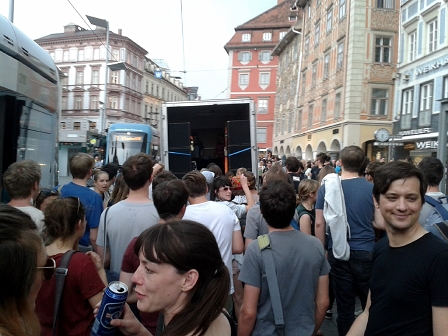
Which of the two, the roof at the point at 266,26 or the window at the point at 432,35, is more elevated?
the roof at the point at 266,26


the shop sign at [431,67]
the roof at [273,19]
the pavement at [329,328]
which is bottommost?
the pavement at [329,328]

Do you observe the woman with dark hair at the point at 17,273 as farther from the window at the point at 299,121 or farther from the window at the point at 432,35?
the window at the point at 299,121

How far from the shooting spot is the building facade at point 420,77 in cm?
2047

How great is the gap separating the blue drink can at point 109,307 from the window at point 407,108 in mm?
24514

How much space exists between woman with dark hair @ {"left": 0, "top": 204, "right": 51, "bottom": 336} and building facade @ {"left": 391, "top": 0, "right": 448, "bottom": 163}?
760 inches

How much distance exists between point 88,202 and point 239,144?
6556 mm

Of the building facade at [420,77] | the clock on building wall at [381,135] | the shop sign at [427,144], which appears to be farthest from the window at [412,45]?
the clock on building wall at [381,135]

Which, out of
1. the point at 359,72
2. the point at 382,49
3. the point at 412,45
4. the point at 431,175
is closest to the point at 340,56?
the point at 359,72

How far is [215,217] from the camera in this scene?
4.06 m

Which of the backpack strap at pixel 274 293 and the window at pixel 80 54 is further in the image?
the window at pixel 80 54

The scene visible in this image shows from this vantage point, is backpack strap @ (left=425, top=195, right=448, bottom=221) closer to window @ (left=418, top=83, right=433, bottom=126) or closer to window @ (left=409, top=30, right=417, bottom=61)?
window @ (left=418, top=83, right=433, bottom=126)

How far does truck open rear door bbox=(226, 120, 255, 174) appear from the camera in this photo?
35.8ft

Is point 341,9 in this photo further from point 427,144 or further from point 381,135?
point 381,135

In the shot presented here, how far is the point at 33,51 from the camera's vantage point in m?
7.04
